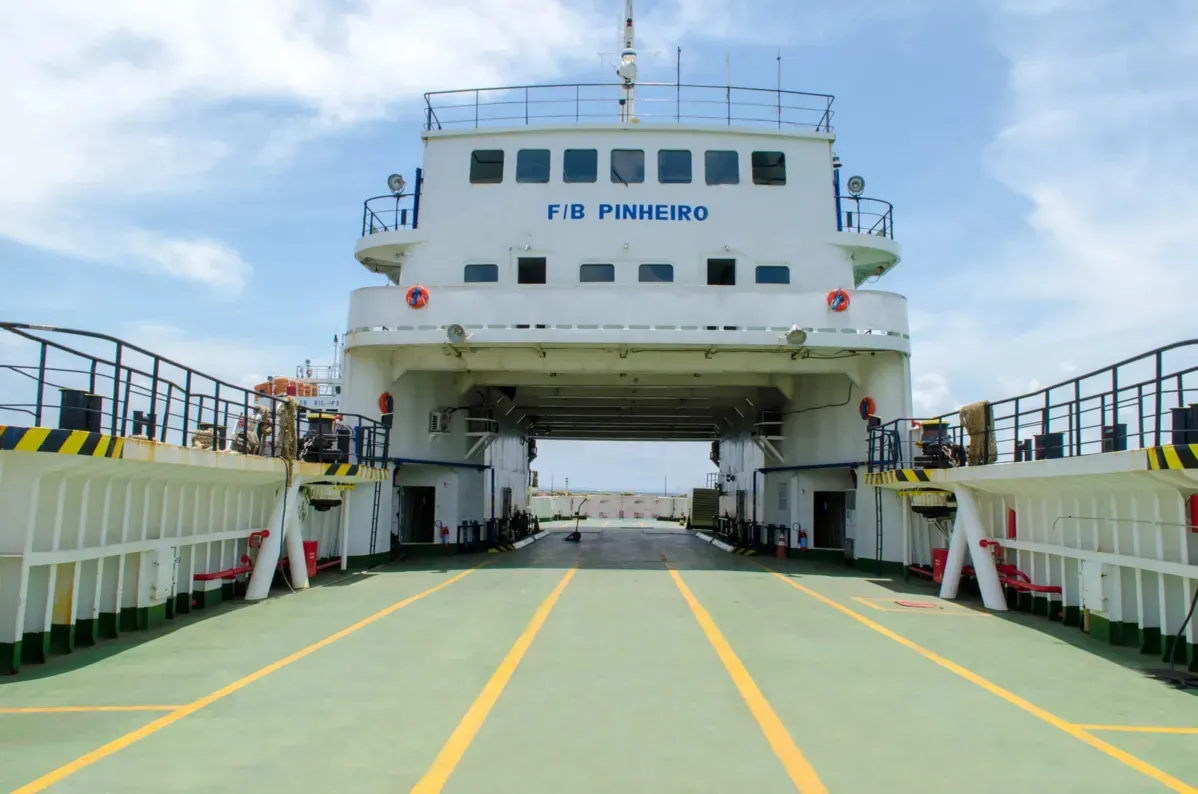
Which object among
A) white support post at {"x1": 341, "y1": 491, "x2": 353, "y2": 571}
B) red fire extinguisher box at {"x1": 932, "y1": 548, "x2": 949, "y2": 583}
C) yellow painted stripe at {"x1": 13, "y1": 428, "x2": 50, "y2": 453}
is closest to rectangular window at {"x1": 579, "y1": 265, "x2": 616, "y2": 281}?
white support post at {"x1": 341, "y1": 491, "x2": 353, "y2": 571}

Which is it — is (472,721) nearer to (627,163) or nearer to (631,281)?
(631,281)

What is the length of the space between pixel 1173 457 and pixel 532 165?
1347 cm

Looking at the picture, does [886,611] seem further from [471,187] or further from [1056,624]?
[471,187]

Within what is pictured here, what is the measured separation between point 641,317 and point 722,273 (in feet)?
8.97

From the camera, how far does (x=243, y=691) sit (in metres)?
6.51

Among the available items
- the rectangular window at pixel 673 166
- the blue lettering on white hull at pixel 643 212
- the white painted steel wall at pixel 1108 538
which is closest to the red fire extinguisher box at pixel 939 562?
the white painted steel wall at pixel 1108 538

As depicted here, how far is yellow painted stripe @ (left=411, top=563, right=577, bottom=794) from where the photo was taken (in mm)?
4629

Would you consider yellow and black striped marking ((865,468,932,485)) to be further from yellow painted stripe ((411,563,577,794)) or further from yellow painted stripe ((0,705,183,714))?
yellow painted stripe ((0,705,183,714))

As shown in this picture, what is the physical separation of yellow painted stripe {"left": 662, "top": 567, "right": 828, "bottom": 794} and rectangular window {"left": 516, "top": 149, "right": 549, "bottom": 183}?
11.1 m

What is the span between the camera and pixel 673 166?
58.1ft

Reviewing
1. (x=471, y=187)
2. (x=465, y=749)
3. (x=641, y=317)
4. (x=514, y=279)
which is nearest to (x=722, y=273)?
(x=641, y=317)

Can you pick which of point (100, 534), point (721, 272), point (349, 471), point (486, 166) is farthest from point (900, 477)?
point (100, 534)

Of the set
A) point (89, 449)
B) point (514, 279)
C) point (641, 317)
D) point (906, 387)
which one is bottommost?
point (89, 449)

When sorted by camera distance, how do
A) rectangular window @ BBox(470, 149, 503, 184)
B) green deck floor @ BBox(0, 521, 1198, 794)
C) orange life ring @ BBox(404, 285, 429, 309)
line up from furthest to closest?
rectangular window @ BBox(470, 149, 503, 184), orange life ring @ BBox(404, 285, 429, 309), green deck floor @ BBox(0, 521, 1198, 794)
